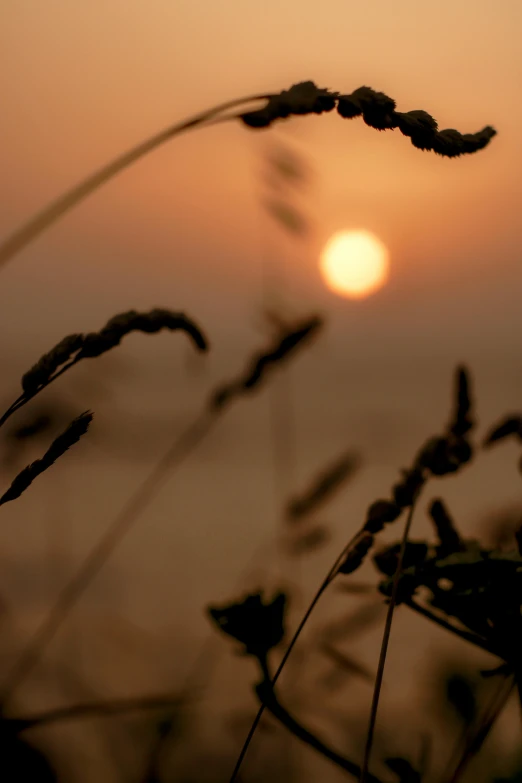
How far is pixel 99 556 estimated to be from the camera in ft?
2.85

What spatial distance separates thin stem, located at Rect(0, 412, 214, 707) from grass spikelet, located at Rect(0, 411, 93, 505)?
0.31 m

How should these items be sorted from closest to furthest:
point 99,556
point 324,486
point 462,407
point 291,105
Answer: point 291,105, point 462,407, point 99,556, point 324,486

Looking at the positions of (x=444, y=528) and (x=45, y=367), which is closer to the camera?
(x=45, y=367)

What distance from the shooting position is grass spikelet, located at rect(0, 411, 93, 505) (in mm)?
481

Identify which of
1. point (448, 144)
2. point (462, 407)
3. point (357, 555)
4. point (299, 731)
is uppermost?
point (448, 144)

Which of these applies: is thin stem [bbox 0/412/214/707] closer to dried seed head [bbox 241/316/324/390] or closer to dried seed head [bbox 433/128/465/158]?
dried seed head [bbox 241/316/324/390]

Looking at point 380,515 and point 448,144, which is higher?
point 448,144

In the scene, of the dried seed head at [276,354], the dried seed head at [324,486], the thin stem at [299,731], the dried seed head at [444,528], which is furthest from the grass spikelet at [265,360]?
the thin stem at [299,731]

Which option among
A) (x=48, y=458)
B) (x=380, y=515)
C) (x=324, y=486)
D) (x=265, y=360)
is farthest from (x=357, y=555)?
(x=324, y=486)

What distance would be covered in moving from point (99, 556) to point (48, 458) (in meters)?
0.40

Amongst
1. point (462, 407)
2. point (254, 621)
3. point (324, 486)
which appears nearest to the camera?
point (254, 621)

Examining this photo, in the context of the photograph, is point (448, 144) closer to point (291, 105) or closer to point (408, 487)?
point (291, 105)

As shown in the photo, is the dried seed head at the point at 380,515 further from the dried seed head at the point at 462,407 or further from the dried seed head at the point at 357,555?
the dried seed head at the point at 462,407

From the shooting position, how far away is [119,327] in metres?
0.51
